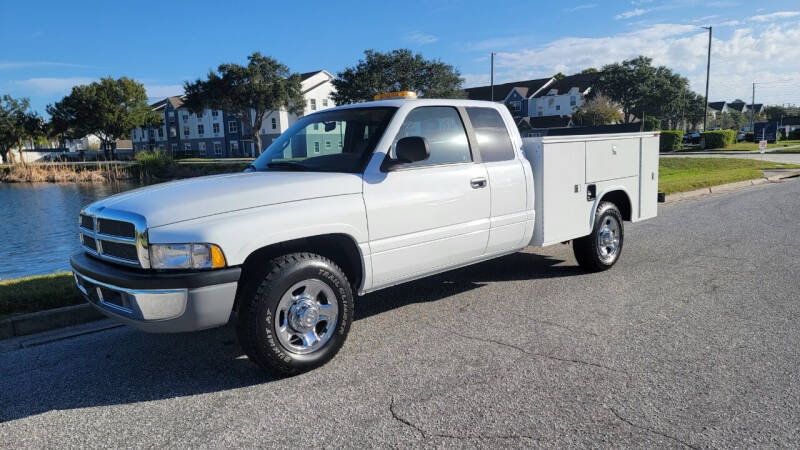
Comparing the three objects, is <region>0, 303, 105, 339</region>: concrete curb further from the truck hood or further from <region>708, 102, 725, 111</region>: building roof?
<region>708, 102, 725, 111</region>: building roof

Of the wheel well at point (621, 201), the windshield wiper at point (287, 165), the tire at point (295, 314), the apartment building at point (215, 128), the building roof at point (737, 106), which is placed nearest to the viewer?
the tire at point (295, 314)

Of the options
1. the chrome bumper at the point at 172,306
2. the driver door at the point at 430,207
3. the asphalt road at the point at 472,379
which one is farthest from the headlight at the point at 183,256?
the driver door at the point at 430,207

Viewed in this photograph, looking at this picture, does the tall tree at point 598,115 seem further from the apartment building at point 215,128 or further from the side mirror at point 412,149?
the side mirror at point 412,149

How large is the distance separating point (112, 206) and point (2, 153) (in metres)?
98.7

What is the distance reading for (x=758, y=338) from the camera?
4387 mm

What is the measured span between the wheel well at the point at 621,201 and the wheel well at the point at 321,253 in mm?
3666

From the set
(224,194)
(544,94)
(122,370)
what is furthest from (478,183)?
(544,94)

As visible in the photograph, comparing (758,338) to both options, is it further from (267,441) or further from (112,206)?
(112,206)

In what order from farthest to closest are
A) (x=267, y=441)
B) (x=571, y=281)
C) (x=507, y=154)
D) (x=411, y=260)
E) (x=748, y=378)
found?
(x=571, y=281)
(x=507, y=154)
(x=411, y=260)
(x=748, y=378)
(x=267, y=441)

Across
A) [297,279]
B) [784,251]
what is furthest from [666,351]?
[784,251]

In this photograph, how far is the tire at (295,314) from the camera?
3.66 metres

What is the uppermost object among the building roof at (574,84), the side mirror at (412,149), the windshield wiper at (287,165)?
the building roof at (574,84)

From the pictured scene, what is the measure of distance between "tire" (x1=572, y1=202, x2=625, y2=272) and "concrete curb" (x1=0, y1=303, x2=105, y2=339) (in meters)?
4.97

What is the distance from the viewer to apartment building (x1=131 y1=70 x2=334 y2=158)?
72812 millimetres
